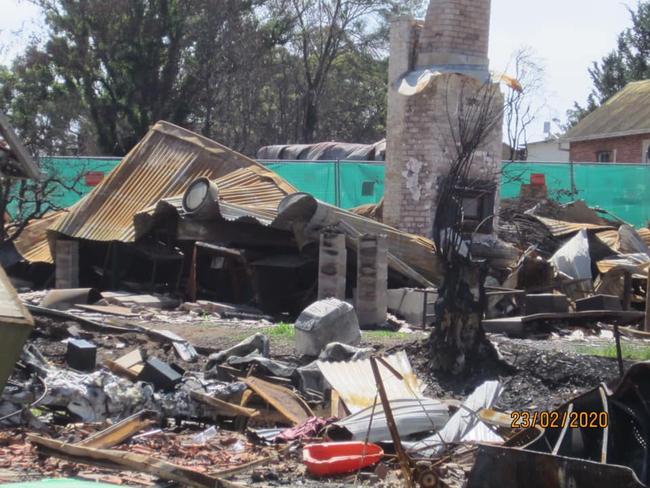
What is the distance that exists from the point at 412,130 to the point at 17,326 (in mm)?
10630

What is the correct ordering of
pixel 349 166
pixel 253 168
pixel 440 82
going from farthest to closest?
pixel 349 166 < pixel 253 168 < pixel 440 82

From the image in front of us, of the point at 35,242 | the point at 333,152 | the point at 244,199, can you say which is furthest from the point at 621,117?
the point at 35,242

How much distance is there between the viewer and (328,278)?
523 inches

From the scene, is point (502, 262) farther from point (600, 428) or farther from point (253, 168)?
point (600, 428)

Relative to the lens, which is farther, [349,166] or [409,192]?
[349,166]

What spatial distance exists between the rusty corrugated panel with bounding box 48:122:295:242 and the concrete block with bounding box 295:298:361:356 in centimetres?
538

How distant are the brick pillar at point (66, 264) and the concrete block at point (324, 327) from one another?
6.59m

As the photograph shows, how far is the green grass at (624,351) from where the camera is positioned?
10289mm

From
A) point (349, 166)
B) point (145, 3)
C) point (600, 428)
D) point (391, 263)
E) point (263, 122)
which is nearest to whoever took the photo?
point (600, 428)

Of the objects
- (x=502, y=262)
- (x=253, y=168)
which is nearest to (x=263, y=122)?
(x=253, y=168)

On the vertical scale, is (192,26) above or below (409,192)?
above

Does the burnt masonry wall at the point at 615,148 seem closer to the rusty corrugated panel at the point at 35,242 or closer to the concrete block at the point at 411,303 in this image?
the concrete block at the point at 411,303

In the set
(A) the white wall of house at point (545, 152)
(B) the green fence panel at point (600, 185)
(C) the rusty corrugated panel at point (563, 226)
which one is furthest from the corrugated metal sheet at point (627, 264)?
(A) the white wall of house at point (545, 152)

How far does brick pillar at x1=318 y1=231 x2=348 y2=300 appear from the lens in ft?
43.5
